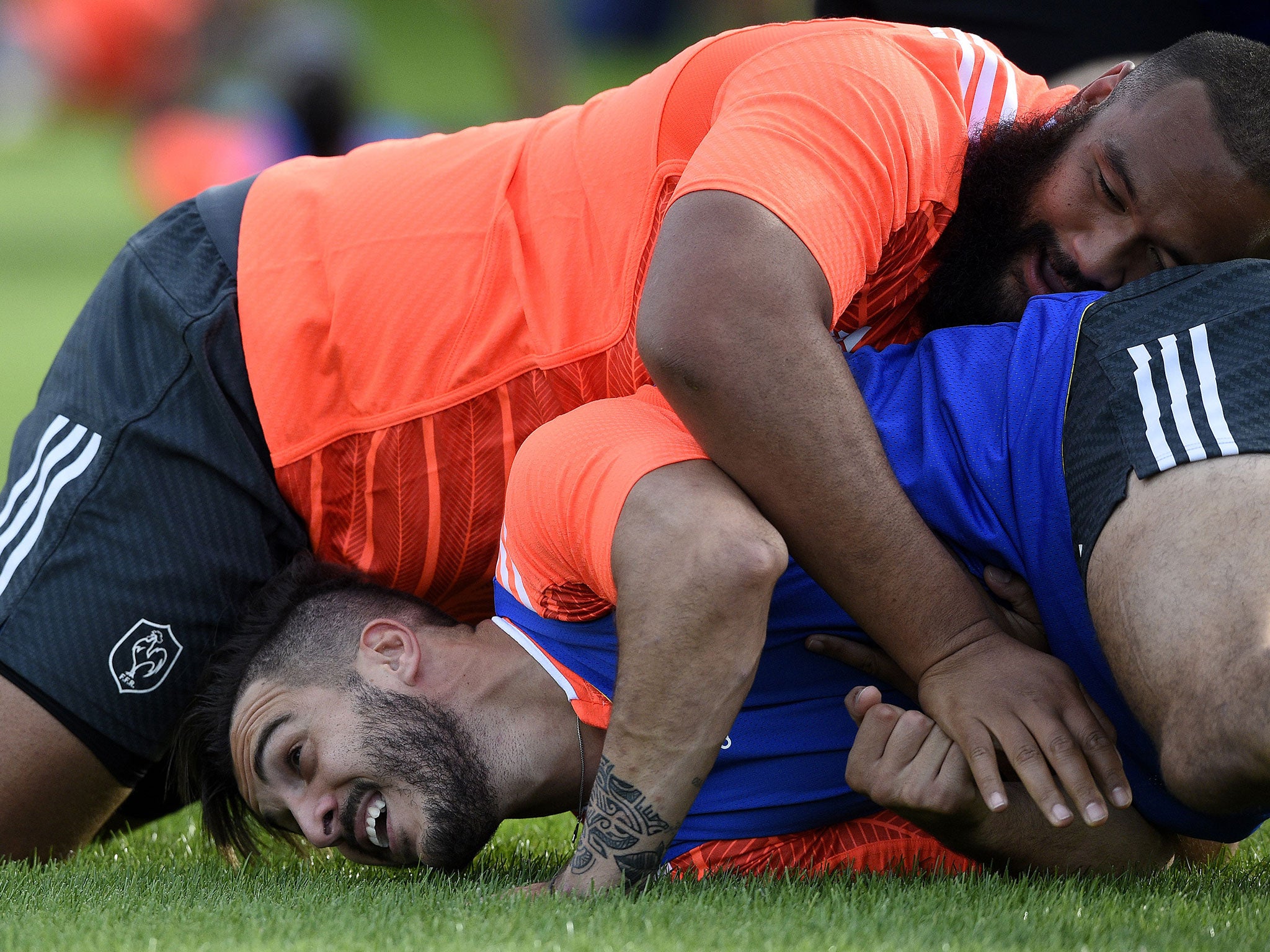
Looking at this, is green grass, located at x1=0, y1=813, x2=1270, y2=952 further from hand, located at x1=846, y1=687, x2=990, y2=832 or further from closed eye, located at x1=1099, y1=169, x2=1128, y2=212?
closed eye, located at x1=1099, y1=169, x2=1128, y2=212

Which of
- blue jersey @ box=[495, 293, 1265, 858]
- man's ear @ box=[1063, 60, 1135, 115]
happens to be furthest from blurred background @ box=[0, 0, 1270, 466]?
blue jersey @ box=[495, 293, 1265, 858]

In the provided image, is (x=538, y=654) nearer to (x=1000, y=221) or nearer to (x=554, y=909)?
(x=554, y=909)

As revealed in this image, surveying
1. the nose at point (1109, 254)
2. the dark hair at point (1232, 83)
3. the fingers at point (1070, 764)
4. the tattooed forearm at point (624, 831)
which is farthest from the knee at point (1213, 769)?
the dark hair at point (1232, 83)

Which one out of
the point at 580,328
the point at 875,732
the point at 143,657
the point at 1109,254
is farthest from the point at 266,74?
the point at 875,732

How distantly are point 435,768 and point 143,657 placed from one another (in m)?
0.82

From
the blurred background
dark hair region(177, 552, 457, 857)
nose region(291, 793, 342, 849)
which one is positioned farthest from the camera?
the blurred background

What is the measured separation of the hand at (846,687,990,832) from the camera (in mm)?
2510

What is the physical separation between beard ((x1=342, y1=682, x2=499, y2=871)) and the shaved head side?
1.25 meters

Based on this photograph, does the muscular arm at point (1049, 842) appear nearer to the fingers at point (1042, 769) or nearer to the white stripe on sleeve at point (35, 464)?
the fingers at point (1042, 769)

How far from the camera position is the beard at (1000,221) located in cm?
303

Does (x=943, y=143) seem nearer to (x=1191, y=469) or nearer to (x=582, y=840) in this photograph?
(x=1191, y=469)

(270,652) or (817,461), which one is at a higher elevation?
(817,461)

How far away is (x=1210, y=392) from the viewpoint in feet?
7.98

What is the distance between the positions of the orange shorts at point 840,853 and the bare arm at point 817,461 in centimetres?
37
